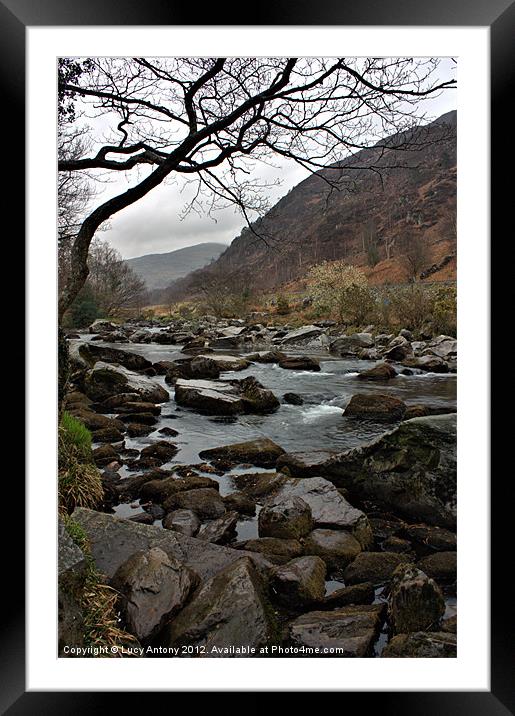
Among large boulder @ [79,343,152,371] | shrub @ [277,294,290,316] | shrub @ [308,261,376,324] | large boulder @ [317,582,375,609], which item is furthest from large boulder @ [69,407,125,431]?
large boulder @ [317,582,375,609]

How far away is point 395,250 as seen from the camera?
9.58 ft

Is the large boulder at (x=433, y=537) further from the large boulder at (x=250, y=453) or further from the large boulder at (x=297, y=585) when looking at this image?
the large boulder at (x=250, y=453)

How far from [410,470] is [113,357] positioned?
2.03 m

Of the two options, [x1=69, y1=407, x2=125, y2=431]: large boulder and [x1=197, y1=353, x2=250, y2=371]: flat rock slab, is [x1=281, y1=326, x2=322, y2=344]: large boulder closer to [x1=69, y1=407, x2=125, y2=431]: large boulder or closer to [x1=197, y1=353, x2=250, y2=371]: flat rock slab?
[x1=197, y1=353, x2=250, y2=371]: flat rock slab

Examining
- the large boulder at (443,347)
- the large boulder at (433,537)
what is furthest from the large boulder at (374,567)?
the large boulder at (443,347)

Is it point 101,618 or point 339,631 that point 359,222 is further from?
point 101,618

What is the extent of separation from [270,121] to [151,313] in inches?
56.1

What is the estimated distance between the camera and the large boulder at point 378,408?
9.82 ft

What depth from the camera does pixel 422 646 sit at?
208 cm

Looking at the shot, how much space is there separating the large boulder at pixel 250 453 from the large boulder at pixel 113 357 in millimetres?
741

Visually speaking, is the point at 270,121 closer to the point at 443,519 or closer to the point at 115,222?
the point at 115,222

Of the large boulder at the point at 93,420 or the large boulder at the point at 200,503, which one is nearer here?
the large boulder at the point at 200,503
